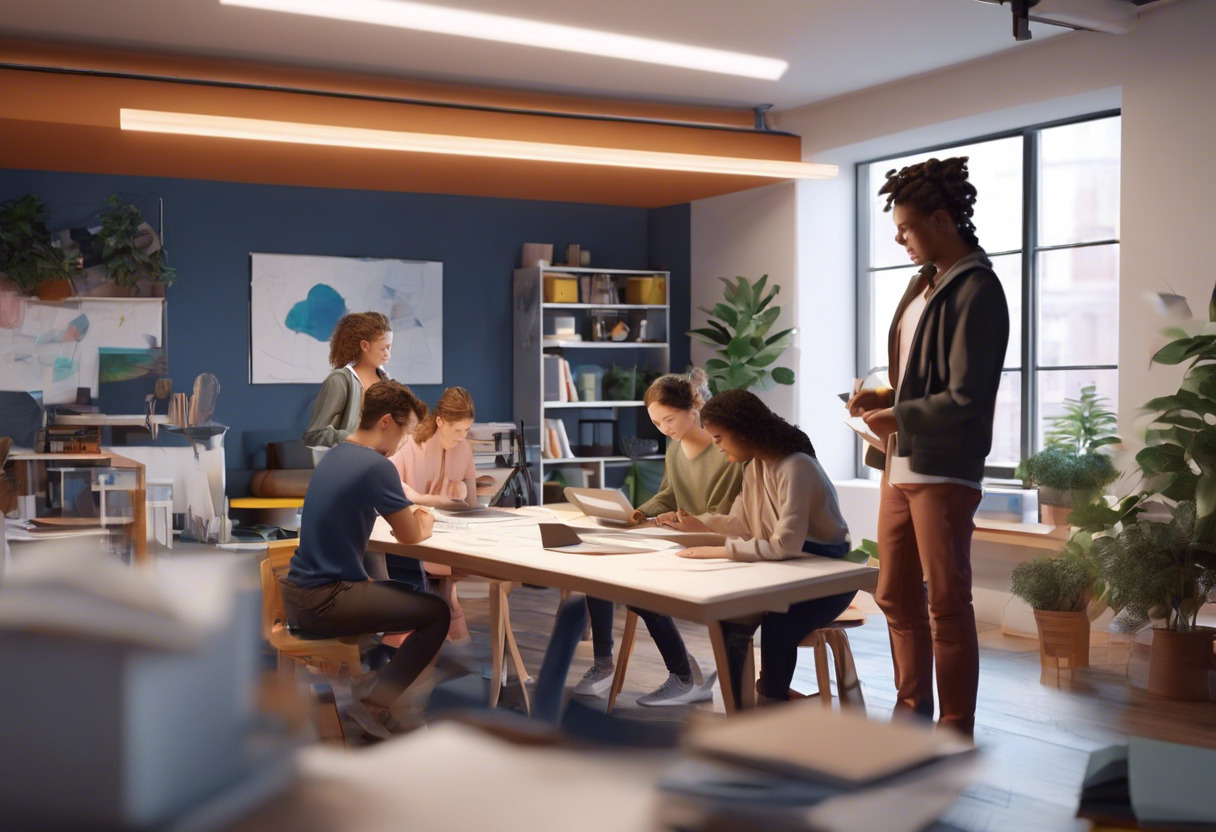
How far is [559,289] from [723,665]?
16.3 feet

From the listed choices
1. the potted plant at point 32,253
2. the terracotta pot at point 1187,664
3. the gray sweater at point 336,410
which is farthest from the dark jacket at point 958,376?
the potted plant at point 32,253

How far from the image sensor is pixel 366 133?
5863 mm

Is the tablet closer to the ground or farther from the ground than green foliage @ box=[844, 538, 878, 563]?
farther from the ground

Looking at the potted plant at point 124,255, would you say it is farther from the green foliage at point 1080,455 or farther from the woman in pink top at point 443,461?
the green foliage at point 1080,455

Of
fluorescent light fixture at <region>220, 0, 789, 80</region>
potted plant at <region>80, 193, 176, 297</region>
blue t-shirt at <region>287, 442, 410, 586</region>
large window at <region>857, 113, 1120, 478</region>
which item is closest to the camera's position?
blue t-shirt at <region>287, 442, 410, 586</region>

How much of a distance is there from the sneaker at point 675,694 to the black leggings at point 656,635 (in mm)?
34

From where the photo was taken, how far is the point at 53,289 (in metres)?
7.01

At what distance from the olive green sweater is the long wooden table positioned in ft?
2.20

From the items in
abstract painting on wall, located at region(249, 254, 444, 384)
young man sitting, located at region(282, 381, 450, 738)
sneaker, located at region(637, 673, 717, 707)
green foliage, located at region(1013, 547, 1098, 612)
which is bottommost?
sneaker, located at region(637, 673, 717, 707)

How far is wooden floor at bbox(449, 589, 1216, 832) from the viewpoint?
3.42 metres

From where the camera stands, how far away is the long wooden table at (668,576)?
114 inches

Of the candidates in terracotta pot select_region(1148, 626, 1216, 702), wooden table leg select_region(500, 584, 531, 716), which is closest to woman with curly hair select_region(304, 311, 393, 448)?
wooden table leg select_region(500, 584, 531, 716)

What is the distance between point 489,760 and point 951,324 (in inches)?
98.2

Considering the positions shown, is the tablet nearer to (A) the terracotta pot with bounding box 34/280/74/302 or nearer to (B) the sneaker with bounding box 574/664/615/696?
(B) the sneaker with bounding box 574/664/615/696
